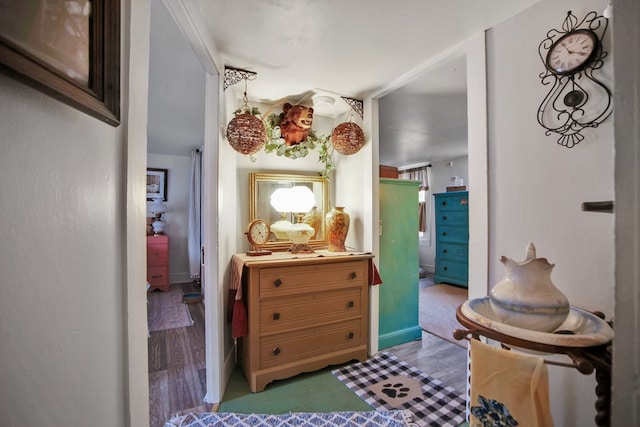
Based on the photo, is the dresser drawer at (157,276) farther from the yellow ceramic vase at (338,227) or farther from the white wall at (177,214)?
the yellow ceramic vase at (338,227)

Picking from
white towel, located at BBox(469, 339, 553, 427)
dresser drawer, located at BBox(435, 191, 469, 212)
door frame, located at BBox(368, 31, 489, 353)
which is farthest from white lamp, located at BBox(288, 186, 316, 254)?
dresser drawer, located at BBox(435, 191, 469, 212)

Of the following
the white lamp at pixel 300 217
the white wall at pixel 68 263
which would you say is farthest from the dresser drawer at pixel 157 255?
the white wall at pixel 68 263

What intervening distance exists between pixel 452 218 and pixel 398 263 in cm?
271

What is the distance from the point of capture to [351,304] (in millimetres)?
2146

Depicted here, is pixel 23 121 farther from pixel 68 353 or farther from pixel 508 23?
pixel 508 23

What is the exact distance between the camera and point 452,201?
480cm

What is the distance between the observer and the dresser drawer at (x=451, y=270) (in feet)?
14.8

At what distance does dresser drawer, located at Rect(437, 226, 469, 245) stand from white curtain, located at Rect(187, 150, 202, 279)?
14.2ft

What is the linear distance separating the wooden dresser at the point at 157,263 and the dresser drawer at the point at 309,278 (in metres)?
3.33

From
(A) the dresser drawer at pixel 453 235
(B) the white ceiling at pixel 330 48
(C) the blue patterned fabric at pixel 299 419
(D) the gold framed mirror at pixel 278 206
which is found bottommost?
(C) the blue patterned fabric at pixel 299 419

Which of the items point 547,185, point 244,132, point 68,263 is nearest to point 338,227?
point 244,132

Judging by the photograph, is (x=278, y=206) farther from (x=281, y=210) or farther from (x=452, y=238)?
(x=452, y=238)

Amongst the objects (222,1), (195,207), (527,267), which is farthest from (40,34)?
(195,207)

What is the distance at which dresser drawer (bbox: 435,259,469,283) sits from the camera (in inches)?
177
